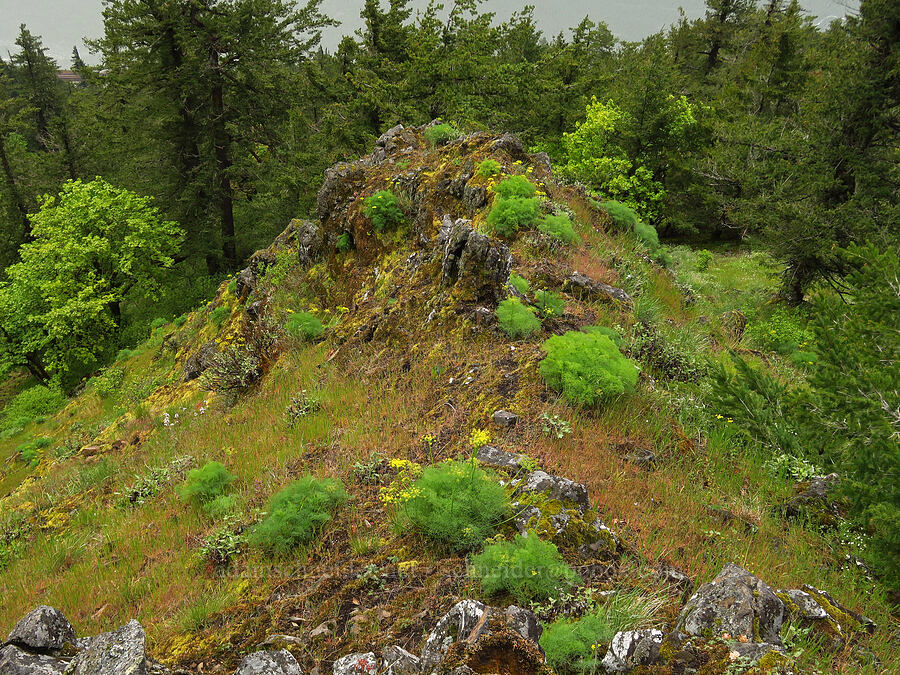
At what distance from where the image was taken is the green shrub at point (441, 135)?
13.4 meters

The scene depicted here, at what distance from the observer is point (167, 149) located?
914 inches

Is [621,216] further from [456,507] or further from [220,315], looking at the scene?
[220,315]

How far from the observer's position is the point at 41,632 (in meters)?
3.08

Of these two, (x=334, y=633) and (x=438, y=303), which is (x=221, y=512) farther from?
(x=438, y=303)

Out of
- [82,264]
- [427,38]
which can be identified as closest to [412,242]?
[427,38]

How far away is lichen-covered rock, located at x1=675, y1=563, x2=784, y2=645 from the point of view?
2779 mm

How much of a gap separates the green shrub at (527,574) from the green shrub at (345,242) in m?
9.80

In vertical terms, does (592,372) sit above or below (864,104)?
below

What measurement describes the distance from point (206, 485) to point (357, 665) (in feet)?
11.2

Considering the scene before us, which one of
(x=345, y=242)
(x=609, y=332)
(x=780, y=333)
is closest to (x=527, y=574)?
(x=609, y=332)

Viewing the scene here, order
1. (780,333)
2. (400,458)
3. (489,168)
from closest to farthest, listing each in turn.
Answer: (400,458) → (489,168) → (780,333)

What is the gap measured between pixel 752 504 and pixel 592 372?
6.44 ft

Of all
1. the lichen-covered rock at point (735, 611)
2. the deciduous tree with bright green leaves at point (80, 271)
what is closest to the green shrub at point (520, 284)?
the lichen-covered rock at point (735, 611)

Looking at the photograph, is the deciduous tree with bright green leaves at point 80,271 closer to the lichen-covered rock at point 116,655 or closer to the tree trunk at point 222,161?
the tree trunk at point 222,161
